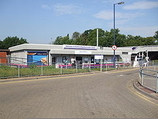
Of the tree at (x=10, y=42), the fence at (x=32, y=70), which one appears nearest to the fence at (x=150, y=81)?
the fence at (x=32, y=70)

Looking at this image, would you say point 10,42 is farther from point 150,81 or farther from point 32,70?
point 150,81

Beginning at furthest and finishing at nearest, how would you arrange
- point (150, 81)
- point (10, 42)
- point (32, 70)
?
point (10, 42)
point (32, 70)
point (150, 81)

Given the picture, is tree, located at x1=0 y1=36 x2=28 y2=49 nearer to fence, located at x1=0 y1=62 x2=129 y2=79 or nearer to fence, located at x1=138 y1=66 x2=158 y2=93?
fence, located at x1=0 y1=62 x2=129 y2=79

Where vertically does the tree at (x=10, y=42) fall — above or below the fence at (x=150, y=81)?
above

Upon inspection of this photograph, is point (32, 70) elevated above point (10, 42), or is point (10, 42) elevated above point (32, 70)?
point (10, 42)

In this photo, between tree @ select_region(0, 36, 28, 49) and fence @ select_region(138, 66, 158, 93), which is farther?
tree @ select_region(0, 36, 28, 49)

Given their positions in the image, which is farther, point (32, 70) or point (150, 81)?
point (32, 70)

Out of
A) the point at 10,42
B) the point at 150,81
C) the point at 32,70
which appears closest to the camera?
the point at 150,81

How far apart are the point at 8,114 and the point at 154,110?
5.19 m

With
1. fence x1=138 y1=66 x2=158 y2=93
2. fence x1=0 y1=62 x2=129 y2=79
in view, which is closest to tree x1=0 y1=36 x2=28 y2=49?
fence x1=0 y1=62 x2=129 y2=79

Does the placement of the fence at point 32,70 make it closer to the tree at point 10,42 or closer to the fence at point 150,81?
the fence at point 150,81

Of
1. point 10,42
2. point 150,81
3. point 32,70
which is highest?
point 10,42

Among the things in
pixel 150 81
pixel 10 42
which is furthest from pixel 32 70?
pixel 10 42

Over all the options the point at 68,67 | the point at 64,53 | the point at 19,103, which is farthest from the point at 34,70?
the point at 64,53
